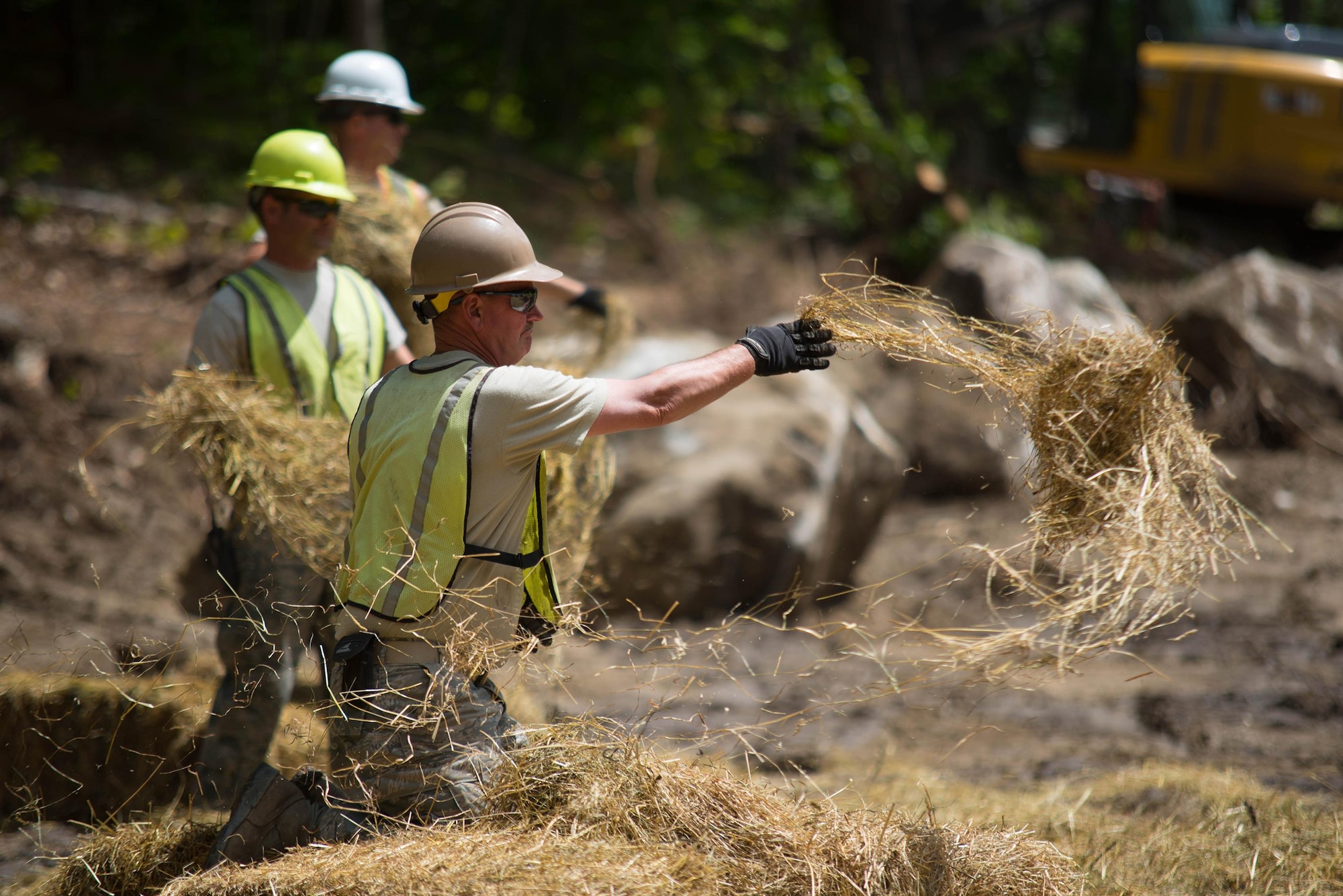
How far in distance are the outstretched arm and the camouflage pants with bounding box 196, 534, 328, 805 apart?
1377 millimetres

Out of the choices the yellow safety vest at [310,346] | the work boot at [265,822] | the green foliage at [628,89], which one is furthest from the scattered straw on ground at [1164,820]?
the green foliage at [628,89]

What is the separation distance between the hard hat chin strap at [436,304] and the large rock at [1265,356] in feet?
22.8

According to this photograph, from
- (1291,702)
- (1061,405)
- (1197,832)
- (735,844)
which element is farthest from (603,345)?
(1291,702)

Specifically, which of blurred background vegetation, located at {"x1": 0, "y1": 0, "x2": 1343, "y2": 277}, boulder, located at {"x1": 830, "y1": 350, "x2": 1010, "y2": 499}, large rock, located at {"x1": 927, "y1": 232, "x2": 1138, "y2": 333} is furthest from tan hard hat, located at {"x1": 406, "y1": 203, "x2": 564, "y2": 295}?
blurred background vegetation, located at {"x1": 0, "y1": 0, "x2": 1343, "y2": 277}

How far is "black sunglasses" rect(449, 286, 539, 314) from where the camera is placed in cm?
262

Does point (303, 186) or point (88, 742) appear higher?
point (303, 186)

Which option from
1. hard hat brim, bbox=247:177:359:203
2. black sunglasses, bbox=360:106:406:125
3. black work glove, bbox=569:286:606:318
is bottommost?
black work glove, bbox=569:286:606:318

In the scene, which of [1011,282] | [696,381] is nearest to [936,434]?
[1011,282]

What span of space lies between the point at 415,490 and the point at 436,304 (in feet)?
1.51

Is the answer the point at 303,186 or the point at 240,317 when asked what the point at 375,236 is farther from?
the point at 240,317

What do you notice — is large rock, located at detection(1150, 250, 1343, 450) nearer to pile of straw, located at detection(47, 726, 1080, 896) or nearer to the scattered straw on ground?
the scattered straw on ground

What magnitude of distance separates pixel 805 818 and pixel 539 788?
663 millimetres

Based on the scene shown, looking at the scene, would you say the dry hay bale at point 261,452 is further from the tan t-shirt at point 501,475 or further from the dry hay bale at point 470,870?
the dry hay bale at point 470,870

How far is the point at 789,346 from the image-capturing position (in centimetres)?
282
